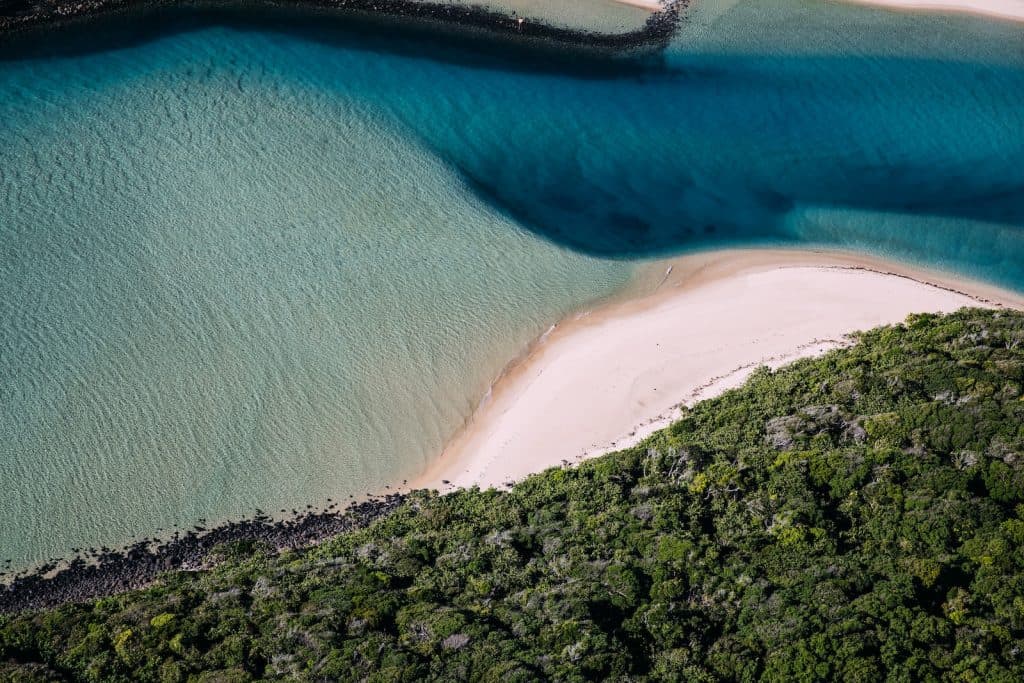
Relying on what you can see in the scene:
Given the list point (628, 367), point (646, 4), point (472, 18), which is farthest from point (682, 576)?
point (646, 4)

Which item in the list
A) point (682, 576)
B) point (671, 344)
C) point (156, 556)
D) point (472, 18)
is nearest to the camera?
point (682, 576)

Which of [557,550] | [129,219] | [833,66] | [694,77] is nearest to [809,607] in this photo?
[557,550]

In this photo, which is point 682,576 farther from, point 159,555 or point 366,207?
point 366,207

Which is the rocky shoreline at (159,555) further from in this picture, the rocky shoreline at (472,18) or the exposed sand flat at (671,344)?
the rocky shoreline at (472,18)

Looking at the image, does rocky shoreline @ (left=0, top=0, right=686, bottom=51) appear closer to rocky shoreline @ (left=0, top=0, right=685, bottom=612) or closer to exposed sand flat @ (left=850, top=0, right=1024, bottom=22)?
exposed sand flat @ (left=850, top=0, right=1024, bottom=22)

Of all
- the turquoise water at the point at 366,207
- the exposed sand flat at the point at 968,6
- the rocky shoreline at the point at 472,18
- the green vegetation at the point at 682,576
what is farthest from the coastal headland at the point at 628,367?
the exposed sand flat at the point at 968,6

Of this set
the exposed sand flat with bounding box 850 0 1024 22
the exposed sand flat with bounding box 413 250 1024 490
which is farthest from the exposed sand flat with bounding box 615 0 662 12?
the exposed sand flat with bounding box 413 250 1024 490
